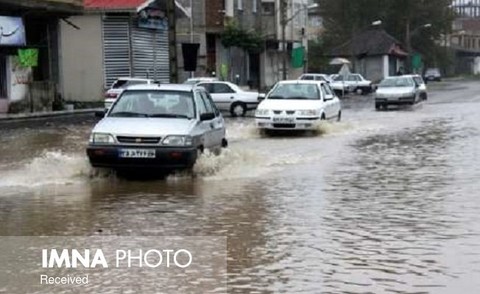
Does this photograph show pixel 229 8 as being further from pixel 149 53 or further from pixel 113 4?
pixel 113 4

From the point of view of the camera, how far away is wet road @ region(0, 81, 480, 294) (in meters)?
7.82

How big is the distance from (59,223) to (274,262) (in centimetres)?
325

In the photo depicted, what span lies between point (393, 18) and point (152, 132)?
84.2 m

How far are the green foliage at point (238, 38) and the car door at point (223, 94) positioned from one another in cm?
1679

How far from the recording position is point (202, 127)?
1495 cm

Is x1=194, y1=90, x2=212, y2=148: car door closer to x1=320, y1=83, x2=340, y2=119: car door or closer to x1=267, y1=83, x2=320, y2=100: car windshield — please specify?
x1=267, y1=83, x2=320, y2=100: car windshield

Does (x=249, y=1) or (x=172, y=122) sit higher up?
(x=249, y=1)

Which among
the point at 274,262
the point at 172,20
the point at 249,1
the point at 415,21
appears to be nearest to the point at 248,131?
the point at 172,20

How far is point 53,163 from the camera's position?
16.1 meters

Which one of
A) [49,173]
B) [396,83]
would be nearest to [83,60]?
[396,83]

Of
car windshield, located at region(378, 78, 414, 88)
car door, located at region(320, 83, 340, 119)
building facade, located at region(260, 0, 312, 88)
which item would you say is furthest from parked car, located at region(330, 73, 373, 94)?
car door, located at region(320, 83, 340, 119)

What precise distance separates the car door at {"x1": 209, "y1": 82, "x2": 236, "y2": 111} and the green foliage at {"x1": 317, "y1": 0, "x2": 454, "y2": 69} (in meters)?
55.8

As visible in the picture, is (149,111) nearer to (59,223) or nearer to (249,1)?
(59,223)

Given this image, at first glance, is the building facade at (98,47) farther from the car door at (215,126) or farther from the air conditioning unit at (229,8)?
the car door at (215,126)
